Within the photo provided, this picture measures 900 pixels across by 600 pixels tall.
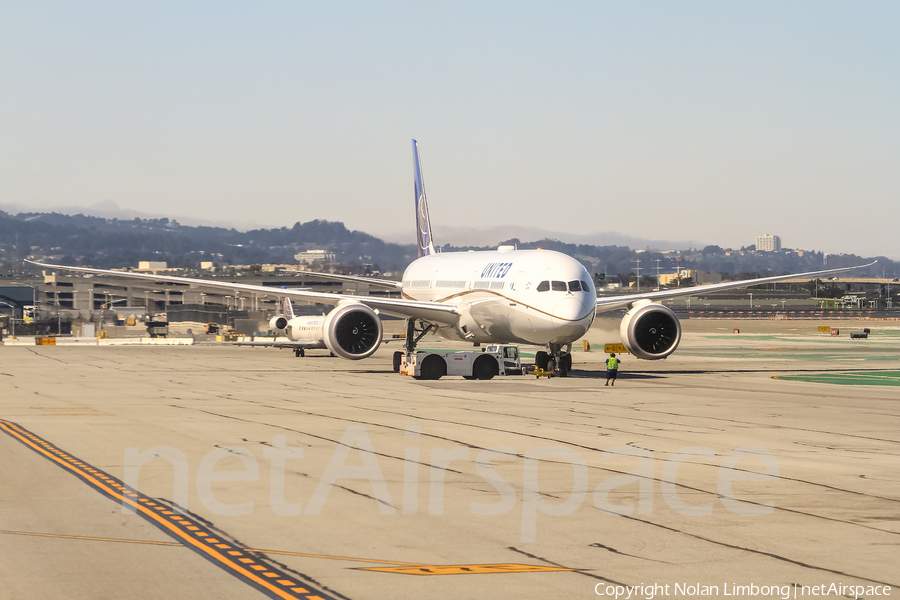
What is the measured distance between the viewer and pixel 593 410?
102 feet

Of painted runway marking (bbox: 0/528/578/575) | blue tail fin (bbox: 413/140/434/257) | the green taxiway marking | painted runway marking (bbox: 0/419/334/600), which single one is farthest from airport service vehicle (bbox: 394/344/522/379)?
painted runway marking (bbox: 0/528/578/575)

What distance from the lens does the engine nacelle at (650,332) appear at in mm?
45844

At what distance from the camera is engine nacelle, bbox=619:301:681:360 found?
1805 inches

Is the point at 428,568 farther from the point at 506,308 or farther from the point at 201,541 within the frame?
the point at 506,308

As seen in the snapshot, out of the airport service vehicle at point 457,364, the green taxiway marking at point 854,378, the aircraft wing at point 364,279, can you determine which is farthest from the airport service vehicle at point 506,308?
the green taxiway marking at point 854,378

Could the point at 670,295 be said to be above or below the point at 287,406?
above

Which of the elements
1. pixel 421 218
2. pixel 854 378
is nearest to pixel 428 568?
pixel 854 378

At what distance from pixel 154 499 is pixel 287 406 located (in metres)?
16.2

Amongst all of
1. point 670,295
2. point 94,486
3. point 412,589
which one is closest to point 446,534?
point 412,589

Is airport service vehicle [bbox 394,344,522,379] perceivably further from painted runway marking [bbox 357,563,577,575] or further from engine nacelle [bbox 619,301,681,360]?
painted runway marking [bbox 357,563,577,575]

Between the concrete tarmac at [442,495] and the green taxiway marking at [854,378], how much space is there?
353 inches

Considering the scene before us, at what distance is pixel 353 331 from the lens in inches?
1843

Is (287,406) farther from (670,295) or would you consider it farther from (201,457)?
(670,295)

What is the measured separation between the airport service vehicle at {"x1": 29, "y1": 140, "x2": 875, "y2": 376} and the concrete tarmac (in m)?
7.95
